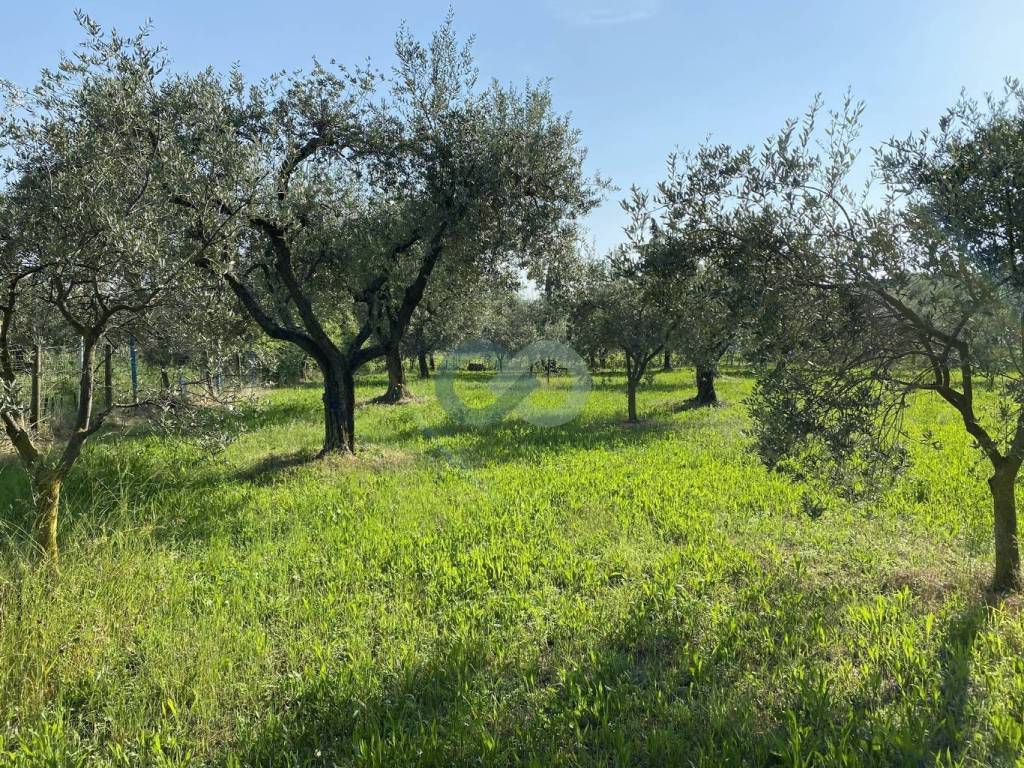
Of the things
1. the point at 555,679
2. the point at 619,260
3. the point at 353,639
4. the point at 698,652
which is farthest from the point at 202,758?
the point at 619,260

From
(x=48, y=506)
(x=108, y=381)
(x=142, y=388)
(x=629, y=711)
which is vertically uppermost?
(x=108, y=381)

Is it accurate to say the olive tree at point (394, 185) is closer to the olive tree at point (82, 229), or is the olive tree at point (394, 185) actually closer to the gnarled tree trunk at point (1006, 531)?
the olive tree at point (82, 229)

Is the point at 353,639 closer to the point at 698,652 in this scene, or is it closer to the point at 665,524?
the point at 698,652

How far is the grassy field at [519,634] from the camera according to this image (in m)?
3.85

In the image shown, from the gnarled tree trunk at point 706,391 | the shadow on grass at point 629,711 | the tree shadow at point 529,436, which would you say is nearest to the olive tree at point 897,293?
the shadow on grass at point 629,711

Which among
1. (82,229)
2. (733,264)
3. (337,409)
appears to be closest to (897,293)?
(733,264)

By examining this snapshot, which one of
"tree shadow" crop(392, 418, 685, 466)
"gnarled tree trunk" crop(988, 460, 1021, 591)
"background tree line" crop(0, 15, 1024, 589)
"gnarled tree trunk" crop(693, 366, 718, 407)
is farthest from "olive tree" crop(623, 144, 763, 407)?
"gnarled tree trunk" crop(693, 366, 718, 407)

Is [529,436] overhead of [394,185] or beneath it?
beneath

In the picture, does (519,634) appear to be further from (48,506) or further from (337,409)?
(337,409)

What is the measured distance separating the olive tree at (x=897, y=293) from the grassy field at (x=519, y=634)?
2.53 feet

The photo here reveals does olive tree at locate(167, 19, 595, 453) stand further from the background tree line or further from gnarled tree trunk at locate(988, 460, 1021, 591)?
gnarled tree trunk at locate(988, 460, 1021, 591)

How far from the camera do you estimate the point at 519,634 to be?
207 inches

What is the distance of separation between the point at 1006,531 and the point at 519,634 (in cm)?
463

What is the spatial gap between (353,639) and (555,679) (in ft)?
5.93
